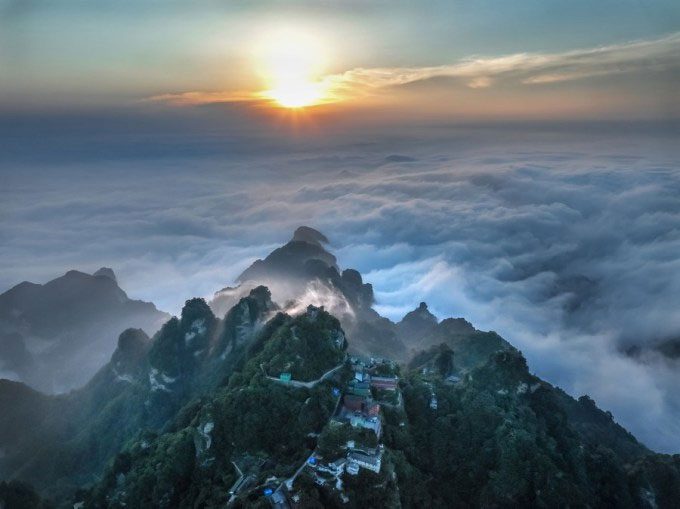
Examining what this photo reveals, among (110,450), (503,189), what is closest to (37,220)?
(110,450)

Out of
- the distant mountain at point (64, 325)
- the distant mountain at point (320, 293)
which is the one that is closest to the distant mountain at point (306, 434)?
the distant mountain at point (320, 293)

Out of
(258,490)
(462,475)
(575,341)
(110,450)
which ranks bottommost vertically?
(575,341)

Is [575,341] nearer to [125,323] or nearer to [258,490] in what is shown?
[258,490]

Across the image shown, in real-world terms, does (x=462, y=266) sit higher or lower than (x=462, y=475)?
lower

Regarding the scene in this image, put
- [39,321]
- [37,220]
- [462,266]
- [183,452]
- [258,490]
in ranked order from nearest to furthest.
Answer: [258,490], [183,452], [39,321], [462,266], [37,220]

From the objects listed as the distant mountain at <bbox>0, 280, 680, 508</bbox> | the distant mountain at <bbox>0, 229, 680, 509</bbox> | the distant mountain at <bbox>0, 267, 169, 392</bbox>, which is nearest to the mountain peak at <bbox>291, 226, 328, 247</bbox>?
the distant mountain at <bbox>0, 267, 169, 392</bbox>
